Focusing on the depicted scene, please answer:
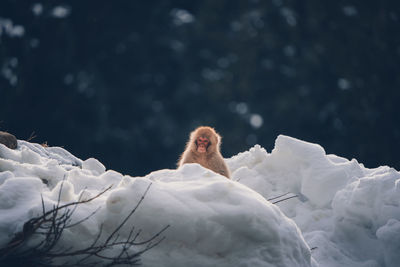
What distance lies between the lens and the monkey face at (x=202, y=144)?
6.02 metres

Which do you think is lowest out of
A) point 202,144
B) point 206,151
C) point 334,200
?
point 334,200

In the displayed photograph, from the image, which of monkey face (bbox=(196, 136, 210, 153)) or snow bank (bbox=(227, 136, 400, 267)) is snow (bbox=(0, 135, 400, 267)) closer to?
snow bank (bbox=(227, 136, 400, 267))

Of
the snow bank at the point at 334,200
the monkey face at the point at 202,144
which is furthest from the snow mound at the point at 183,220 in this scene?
the monkey face at the point at 202,144

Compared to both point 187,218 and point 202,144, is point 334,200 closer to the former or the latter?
point 202,144

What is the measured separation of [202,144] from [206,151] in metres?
0.15

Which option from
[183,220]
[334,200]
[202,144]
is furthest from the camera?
[202,144]

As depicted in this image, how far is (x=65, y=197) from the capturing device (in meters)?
2.88

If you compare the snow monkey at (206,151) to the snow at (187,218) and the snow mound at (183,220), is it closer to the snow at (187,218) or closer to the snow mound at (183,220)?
the snow at (187,218)

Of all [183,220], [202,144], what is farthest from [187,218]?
[202,144]

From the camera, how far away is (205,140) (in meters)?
6.11

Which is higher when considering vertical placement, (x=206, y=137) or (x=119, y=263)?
(x=206, y=137)

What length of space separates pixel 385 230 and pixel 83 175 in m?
2.96

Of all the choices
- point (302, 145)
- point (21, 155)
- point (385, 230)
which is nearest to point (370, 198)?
point (385, 230)

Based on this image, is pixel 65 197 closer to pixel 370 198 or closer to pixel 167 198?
pixel 167 198
